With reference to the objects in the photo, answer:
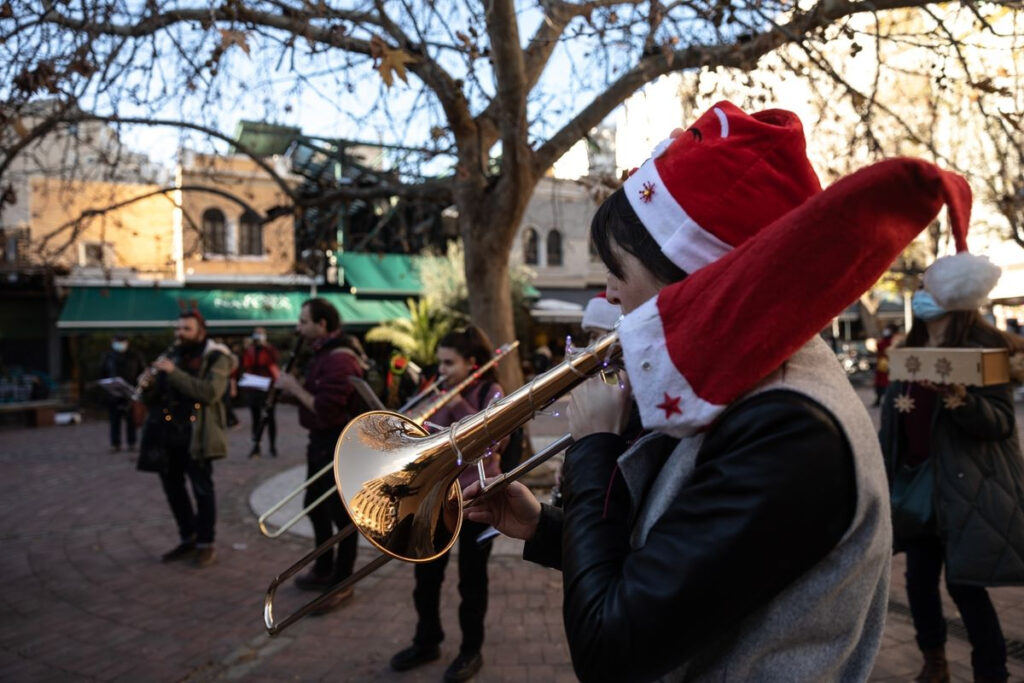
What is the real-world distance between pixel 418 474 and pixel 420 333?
1528 cm

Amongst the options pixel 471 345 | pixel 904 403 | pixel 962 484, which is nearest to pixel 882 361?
pixel 904 403

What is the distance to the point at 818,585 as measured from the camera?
100 cm

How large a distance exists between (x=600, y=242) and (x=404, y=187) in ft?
20.3

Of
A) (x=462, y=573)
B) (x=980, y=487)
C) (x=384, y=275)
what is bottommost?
(x=462, y=573)

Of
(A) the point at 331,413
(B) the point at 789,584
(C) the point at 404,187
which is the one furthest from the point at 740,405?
(C) the point at 404,187

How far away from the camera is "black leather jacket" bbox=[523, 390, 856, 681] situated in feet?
3.00

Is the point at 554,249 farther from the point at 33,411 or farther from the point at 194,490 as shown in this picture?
the point at 194,490

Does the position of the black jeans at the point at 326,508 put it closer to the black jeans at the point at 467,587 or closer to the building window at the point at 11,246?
the black jeans at the point at 467,587

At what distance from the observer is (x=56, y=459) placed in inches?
415

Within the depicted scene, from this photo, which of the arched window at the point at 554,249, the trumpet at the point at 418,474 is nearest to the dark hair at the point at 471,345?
the trumpet at the point at 418,474

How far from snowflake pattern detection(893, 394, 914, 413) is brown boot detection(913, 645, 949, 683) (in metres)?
1.17

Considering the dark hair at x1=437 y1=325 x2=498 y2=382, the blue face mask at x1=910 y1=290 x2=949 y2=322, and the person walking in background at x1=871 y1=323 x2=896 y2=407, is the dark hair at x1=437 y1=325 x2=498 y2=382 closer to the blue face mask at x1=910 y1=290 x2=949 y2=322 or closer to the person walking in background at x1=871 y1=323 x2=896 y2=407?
the blue face mask at x1=910 y1=290 x2=949 y2=322

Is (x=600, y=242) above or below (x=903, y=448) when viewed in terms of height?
above

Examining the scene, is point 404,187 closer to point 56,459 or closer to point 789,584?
point 789,584
